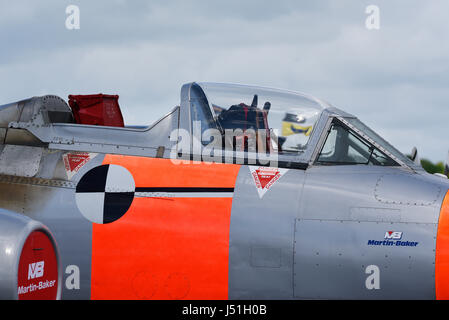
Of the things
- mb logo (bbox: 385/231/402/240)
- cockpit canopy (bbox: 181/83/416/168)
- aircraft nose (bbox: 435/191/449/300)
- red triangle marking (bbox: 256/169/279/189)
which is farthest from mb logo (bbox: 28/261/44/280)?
aircraft nose (bbox: 435/191/449/300)

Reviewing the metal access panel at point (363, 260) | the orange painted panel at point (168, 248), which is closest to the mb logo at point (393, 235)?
the metal access panel at point (363, 260)

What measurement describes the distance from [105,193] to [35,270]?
262 cm

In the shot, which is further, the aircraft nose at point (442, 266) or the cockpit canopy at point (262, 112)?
the cockpit canopy at point (262, 112)

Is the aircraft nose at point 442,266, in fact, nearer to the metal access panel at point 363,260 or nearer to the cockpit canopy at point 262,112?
the metal access panel at point 363,260

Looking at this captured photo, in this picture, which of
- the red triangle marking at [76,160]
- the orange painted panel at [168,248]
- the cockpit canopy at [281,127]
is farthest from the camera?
the red triangle marking at [76,160]

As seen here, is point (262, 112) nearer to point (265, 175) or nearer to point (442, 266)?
point (265, 175)

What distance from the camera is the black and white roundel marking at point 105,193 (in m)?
7.32

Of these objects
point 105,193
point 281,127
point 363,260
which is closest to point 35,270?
point 105,193

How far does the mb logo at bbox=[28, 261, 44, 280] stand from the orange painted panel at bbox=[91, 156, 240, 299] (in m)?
2.17

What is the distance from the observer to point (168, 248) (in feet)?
23.0

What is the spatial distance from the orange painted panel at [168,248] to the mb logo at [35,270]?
7.11 feet
